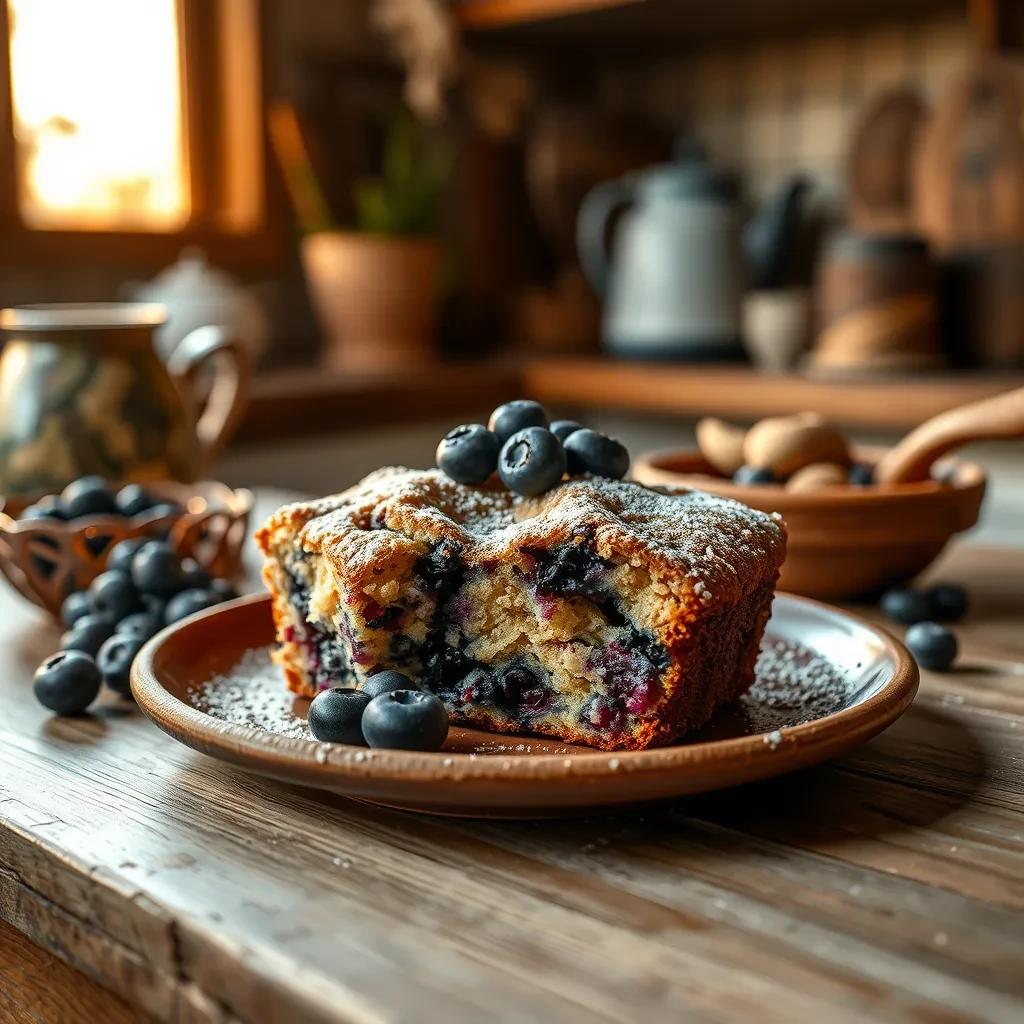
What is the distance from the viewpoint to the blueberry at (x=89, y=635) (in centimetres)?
91

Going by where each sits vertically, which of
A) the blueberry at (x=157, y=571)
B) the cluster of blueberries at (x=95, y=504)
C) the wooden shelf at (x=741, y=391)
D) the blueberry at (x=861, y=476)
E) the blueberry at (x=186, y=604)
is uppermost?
the blueberry at (x=861, y=476)

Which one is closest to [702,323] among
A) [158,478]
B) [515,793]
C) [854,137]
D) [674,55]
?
[854,137]

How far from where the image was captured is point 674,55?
3402 mm

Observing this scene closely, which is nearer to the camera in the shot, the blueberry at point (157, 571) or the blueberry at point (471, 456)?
the blueberry at point (471, 456)

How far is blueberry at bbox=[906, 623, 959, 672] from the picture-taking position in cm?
91

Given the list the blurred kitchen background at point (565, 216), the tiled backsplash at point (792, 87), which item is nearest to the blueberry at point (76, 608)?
the blurred kitchen background at point (565, 216)

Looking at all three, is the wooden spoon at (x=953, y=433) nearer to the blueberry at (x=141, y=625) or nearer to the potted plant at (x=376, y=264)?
the blueberry at (x=141, y=625)

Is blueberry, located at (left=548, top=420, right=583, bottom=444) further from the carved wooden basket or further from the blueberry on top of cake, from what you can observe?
the carved wooden basket

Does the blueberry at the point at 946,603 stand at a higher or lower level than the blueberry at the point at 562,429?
lower

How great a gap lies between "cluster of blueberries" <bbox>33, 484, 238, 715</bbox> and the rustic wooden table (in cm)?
11

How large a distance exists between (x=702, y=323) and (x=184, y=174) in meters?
1.32

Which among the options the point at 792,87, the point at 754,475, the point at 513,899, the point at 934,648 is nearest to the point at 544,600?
the point at 513,899

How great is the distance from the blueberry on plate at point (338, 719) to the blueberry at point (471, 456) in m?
0.20

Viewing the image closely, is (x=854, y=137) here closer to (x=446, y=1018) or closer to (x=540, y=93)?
(x=540, y=93)
